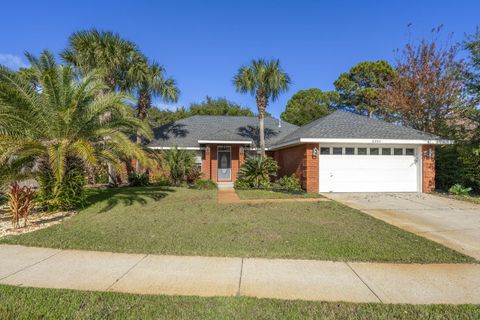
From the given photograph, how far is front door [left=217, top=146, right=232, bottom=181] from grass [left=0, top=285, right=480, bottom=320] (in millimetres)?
14273

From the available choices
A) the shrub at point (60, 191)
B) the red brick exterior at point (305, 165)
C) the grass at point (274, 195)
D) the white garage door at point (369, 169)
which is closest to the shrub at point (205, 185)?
the grass at point (274, 195)

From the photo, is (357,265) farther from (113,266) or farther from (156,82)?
(156,82)

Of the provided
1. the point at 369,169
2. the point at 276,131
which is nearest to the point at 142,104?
the point at 276,131

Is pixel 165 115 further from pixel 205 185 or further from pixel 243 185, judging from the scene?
pixel 243 185

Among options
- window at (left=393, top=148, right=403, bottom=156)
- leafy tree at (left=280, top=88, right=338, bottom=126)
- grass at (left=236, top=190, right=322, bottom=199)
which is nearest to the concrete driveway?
grass at (left=236, top=190, right=322, bottom=199)

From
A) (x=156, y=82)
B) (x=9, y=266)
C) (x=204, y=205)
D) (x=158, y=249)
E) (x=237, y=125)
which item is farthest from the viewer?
(x=237, y=125)

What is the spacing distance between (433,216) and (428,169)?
630 centimetres

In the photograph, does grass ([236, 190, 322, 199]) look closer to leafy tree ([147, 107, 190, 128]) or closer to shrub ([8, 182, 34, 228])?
shrub ([8, 182, 34, 228])

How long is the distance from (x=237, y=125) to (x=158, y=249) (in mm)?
16811

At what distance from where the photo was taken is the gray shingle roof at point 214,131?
17906mm

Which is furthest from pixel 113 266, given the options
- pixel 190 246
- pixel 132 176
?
pixel 132 176

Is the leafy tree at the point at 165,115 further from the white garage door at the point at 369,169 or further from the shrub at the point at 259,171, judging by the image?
the white garage door at the point at 369,169

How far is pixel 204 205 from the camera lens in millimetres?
9359

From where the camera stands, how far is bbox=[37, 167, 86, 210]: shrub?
26.8 feet
